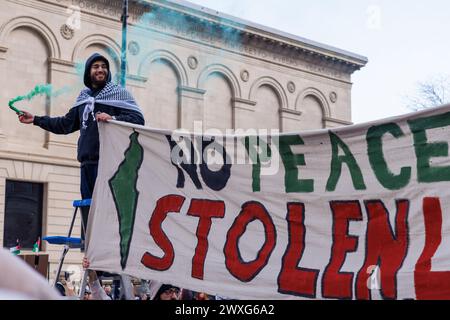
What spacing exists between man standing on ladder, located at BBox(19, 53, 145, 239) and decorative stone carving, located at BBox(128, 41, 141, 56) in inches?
995

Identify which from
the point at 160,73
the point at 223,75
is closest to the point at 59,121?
the point at 160,73

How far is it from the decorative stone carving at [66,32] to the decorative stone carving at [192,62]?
6345 mm

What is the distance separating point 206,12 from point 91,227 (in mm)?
28926

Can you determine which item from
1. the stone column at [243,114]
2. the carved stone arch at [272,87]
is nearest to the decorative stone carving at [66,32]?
the stone column at [243,114]

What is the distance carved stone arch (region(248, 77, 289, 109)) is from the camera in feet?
120

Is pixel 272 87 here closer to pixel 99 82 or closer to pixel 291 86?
pixel 291 86

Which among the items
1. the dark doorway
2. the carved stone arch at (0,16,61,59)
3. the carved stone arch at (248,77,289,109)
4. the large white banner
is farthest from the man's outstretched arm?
the carved stone arch at (248,77,289,109)

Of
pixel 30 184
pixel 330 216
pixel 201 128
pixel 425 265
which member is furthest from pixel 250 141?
pixel 201 128

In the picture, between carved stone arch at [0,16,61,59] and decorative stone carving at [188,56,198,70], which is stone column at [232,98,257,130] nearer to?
decorative stone carving at [188,56,198,70]

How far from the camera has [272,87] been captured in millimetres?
37562

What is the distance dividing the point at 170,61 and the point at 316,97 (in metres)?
10.6

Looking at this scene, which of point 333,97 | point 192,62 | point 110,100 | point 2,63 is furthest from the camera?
point 333,97

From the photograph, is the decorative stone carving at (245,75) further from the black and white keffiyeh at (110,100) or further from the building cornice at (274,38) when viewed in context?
the black and white keffiyeh at (110,100)

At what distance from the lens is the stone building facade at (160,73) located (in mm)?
28141
